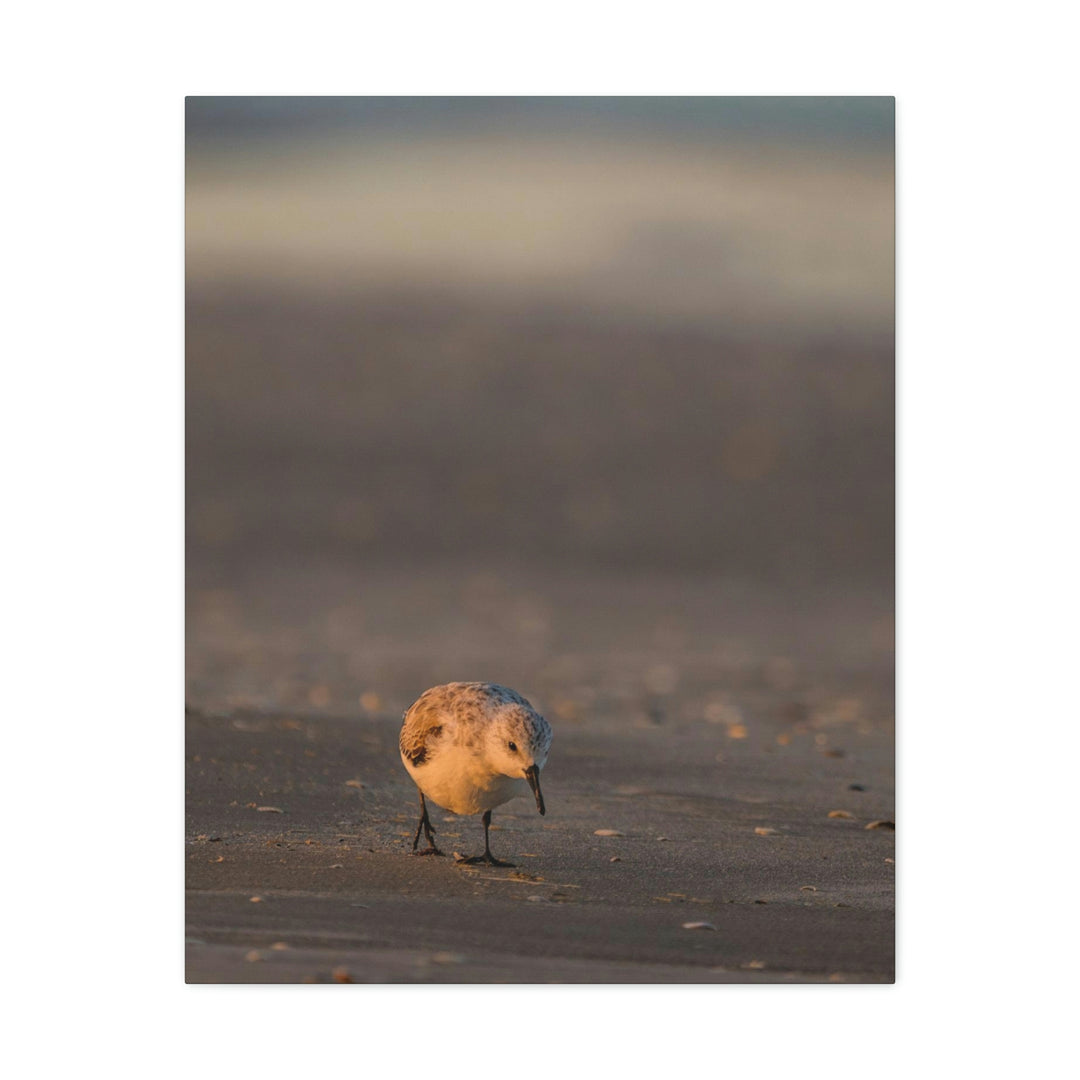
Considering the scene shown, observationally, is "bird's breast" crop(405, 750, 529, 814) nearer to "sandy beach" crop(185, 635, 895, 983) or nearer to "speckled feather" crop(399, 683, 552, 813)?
"speckled feather" crop(399, 683, 552, 813)

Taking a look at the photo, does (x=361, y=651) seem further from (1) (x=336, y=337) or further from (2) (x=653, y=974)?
(2) (x=653, y=974)

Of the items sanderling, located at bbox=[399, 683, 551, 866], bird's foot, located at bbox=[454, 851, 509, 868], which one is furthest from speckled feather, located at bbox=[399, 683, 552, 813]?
bird's foot, located at bbox=[454, 851, 509, 868]

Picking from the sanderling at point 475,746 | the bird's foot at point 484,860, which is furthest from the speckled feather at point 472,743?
the bird's foot at point 484,860

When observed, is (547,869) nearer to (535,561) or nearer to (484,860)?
(484,860)

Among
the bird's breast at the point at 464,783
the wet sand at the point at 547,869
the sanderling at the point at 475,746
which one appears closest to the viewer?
the wet sand at the point at 547,869

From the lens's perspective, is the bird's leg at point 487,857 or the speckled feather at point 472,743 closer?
the speckled feather at point 472,743

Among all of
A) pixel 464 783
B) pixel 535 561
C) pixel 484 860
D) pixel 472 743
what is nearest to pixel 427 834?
pixel 484 860

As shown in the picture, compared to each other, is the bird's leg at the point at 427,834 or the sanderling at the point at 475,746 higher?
the sanderling at the point at 475,746

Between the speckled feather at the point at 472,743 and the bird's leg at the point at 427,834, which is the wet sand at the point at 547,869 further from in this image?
the speckled feather at the point at 472,743

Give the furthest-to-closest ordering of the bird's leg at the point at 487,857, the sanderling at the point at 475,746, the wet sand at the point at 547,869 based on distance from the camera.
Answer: the bird's leg at the point at 487,857, the sanderling at the point at 475,746, the wet sand at the point at 547,869
